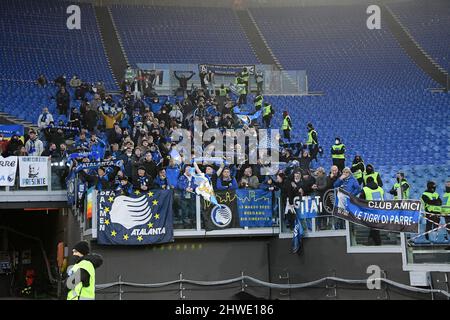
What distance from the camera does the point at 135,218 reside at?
47.8ft

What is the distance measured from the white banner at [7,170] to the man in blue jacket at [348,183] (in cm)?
761

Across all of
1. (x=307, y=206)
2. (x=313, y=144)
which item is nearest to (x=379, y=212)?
(x=307, y=206)

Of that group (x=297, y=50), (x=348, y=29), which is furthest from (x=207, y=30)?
(x=348, y=29)

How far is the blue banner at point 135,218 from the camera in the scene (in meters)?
14.4

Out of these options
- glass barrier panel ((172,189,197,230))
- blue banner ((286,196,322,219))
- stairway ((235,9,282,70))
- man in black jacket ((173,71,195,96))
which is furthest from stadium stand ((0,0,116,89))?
blue banner ((286,196,322,219))

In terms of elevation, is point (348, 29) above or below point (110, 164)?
above

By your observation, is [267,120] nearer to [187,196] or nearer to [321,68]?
[187,196]

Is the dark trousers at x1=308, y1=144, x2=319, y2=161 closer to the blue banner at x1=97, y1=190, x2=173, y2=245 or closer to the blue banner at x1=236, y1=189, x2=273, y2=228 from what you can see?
the blue banner at x1=236, y1=189, x2=273, y2=228

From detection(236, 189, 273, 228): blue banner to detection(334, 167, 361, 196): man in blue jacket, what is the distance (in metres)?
1.92

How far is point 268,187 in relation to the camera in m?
15.2

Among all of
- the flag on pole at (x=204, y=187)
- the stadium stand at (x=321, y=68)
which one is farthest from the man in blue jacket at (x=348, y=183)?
the stadium stand at (x=321, y=68)

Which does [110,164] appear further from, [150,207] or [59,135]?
[59,135]

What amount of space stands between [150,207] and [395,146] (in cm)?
1175

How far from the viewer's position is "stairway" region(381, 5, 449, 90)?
3036cm
